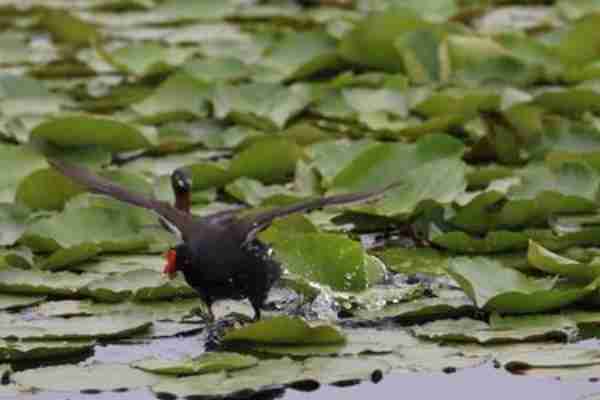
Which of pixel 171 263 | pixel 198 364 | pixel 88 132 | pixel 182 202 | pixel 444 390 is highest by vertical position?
pixel 88 132

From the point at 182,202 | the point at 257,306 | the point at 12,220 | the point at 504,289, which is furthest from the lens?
the point at 12,220

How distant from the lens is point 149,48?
28.7 ft

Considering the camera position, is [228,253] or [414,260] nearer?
[228,253]

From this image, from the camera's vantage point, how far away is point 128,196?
5645 millimetres

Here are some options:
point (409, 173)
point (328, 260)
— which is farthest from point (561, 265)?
point (409, 173)

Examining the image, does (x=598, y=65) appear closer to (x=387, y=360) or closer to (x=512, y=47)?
(x=512, y=47)

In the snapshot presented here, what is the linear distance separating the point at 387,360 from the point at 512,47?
3.64 m

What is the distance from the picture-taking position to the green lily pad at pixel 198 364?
16.1ft

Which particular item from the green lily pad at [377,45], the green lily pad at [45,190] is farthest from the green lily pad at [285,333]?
the green lily pad at [377,45]

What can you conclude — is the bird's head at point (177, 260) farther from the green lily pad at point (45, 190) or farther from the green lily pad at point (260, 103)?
the green lily pad at point (260, 103)

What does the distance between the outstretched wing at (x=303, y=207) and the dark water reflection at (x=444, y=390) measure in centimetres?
60

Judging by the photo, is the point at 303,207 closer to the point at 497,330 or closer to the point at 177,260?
the point at 177,260

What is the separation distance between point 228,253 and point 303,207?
12.1 inches

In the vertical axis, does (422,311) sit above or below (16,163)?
below
